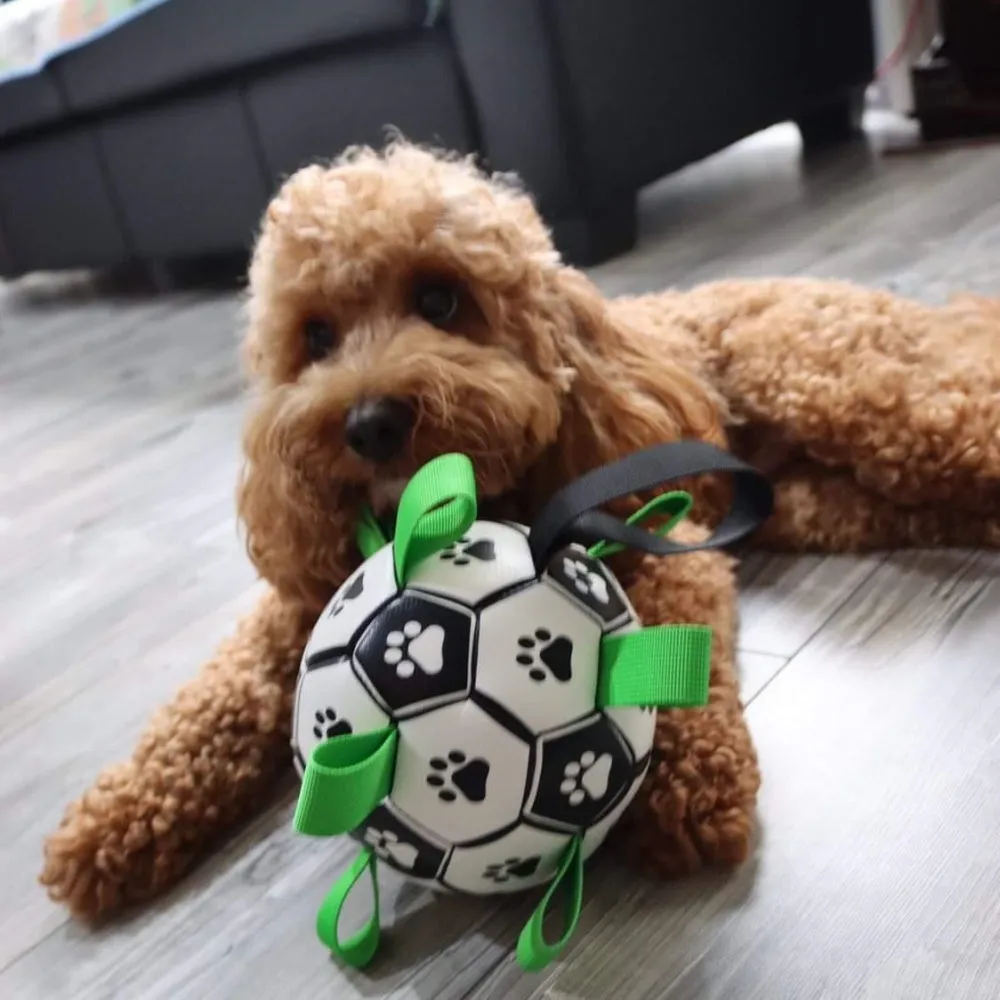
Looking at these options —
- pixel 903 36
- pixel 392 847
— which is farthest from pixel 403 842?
pixel 903 36

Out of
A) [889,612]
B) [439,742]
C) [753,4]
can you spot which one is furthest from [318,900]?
[753,4]

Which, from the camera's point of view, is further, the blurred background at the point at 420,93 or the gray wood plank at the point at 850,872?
the blurred background at the point at 420,93

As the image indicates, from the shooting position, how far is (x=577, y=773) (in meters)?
0.94

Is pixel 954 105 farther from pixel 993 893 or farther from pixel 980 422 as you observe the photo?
pixel 993 893

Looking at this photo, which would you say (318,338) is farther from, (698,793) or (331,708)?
(698,793)

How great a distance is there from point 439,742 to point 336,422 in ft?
1.27

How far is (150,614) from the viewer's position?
5.86ft

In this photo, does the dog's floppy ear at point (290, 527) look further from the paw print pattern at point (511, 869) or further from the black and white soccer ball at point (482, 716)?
the paw print pattern at point (511, 869)

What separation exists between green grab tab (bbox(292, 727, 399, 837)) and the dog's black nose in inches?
12.7

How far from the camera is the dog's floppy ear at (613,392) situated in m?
1.28

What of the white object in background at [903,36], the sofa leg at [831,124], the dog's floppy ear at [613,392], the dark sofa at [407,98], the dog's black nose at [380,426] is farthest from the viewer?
the sofa leg at [831,124]

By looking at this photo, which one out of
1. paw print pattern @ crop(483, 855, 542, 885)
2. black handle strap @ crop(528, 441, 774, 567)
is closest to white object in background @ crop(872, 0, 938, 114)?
black handle strap @ crop(528, 441, 774, 567)

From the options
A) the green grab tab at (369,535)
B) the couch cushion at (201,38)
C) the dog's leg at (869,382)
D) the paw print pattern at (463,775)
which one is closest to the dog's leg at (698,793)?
the paw print pattern at (463,775)

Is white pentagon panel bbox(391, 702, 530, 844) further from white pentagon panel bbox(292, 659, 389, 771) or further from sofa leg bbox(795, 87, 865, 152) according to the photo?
sofa leg bbox(795, 87, 865, 152)
